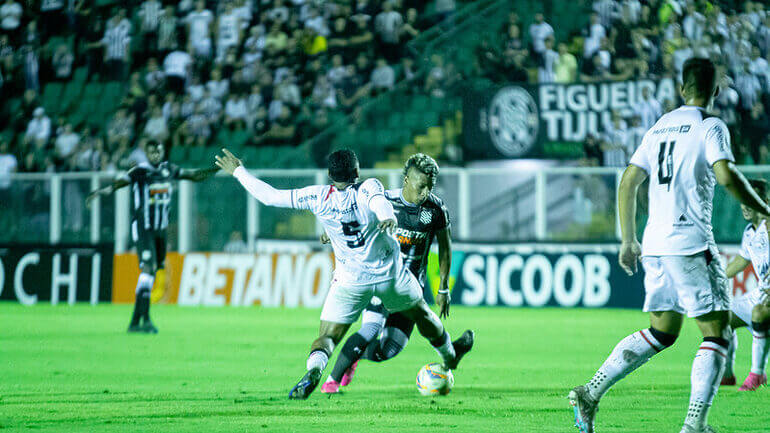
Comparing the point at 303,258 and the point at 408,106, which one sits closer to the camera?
the point at 303,258

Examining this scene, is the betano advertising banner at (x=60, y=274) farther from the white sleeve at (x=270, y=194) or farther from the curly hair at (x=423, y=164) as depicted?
the curly hair at (x=423, y=164)

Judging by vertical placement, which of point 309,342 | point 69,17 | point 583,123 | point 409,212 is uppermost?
point 69,17

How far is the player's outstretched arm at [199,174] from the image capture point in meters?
12.7

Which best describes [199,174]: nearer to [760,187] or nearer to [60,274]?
[760,187]

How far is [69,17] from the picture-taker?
28.0m

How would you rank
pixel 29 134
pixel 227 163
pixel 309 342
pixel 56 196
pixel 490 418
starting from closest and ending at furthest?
pixel 490 418, pixel 227 163, pixel 309 342, pixel 56 196, pixel 29 134

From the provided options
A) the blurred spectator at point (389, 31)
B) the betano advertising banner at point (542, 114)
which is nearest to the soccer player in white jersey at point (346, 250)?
the betano advertising banner at point (542, 114)

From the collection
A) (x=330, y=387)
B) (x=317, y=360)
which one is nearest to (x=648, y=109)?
(x=330, y=387)

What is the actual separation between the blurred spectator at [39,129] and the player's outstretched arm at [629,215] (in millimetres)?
19840

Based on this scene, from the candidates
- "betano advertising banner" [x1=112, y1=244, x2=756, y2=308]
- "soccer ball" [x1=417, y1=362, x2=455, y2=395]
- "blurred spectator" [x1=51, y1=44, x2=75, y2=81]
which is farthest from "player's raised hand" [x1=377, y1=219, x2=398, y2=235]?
"blurred spectator" [x1=51, y1=44, x2=75, y2=81]

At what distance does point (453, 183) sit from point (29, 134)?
9.74 meters

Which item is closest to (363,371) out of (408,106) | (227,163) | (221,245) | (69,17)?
(227,163)

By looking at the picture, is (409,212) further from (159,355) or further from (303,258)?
(303,258)

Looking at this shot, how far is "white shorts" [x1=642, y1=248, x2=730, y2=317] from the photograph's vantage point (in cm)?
661
